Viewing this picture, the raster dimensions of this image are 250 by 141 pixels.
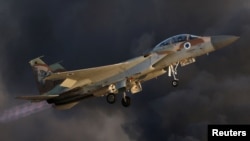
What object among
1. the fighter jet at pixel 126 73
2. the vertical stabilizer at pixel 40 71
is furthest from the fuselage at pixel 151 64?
the vertical stabilizer at pixel 40 71

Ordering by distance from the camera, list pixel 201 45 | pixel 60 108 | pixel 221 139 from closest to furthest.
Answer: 1. pixel 221 139
2. pixel 201 45
3. pixel 60 108

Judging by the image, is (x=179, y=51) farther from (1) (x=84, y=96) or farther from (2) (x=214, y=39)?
(1) (x=84, y=96)

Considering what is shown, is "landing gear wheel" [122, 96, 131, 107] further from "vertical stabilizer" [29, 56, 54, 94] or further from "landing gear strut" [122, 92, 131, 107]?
"vertical stabilizer" [29, 56, 54, 94]

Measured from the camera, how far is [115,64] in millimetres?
49500

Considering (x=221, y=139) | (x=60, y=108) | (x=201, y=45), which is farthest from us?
(x=60, y=108)

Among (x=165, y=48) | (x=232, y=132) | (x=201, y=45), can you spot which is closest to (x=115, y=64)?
(x=165, y=48)

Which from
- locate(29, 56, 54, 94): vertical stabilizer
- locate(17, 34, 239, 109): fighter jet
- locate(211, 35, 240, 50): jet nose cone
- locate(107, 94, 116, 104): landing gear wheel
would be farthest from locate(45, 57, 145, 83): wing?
locate(211, 35, 240, 50): jet nose cone

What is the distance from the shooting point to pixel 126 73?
162 ft

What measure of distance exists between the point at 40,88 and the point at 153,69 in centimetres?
1211

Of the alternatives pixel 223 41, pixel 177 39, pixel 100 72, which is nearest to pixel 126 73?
pixel 100 72

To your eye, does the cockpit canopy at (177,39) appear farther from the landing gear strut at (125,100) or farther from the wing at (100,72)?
the landing gear strut at (125,100)

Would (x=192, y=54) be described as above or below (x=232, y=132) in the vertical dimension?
above

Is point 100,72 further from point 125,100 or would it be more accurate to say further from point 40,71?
point 40,71

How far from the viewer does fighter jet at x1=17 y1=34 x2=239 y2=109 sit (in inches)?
1876
